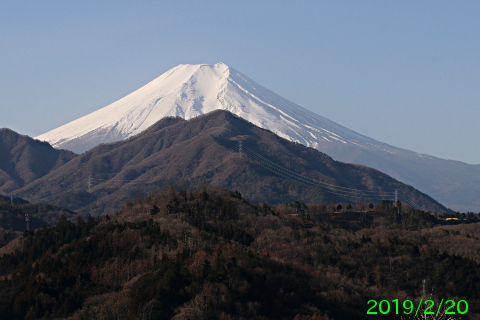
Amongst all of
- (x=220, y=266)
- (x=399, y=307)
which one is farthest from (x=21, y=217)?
(x=399, y=307)

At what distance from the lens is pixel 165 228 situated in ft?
260

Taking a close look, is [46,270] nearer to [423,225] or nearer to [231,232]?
[231,232]

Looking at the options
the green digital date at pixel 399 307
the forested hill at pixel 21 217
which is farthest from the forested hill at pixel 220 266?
the forested hill at pixel 21 217

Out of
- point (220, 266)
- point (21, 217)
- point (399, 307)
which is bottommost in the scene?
point (21, 217)

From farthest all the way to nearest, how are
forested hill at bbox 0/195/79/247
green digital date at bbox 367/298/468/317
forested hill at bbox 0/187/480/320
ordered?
forested hill at bbox 0/195/79/247, green digital date at bbox 367/298/468/317, forested hill at bbox 0/187/480/320

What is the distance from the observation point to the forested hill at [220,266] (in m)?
55.7

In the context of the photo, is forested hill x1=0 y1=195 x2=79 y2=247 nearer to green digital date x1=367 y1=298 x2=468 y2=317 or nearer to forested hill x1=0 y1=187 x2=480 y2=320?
forested hill x1=0 y1=187 x2=480 y2=320

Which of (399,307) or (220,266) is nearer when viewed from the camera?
(220,266)

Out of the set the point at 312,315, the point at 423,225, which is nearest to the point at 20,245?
the point at 312,315

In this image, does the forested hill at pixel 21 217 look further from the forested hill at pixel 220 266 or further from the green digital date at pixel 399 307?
the green digital date at pixel 399 307

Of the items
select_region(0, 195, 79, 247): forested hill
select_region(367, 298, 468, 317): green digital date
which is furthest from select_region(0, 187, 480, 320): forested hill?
select_region(0, 195, 79, 247): forested hill

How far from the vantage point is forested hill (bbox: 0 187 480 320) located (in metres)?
55.7

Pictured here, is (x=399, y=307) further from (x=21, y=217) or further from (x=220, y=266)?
(x=21, y=217)

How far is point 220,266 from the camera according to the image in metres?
58.2
